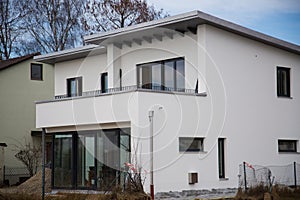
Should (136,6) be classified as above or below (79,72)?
above

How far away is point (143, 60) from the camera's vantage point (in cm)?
2444

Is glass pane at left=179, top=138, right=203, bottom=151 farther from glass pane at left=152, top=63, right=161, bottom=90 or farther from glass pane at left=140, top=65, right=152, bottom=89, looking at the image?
glass pane at left=140, top=65, right=152, bottom=89

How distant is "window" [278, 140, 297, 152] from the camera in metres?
24.9

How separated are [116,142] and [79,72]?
303 inches

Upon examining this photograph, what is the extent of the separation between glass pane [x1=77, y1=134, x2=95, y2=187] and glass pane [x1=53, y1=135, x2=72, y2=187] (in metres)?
0.60

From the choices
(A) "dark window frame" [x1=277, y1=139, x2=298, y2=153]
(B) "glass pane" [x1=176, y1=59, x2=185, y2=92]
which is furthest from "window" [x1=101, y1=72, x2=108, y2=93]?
(A) "dark window frame" [x1=277, y1=139, x2=298, y2=153]

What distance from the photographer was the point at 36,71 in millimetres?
34781

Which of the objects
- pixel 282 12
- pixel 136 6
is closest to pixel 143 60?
pixel 282 12

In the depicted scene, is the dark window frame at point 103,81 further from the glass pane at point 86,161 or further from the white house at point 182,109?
the glass pane at point 86,161

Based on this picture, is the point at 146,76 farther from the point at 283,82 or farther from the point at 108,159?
the point at 283,82

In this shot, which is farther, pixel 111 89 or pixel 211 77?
pixel 111 89

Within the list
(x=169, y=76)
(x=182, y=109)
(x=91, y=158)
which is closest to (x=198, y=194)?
(x=182, y=109)

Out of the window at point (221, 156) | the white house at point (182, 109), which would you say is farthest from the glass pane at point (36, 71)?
the window at point (221, 156)

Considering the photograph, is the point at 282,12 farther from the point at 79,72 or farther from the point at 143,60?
the point at 79,72
